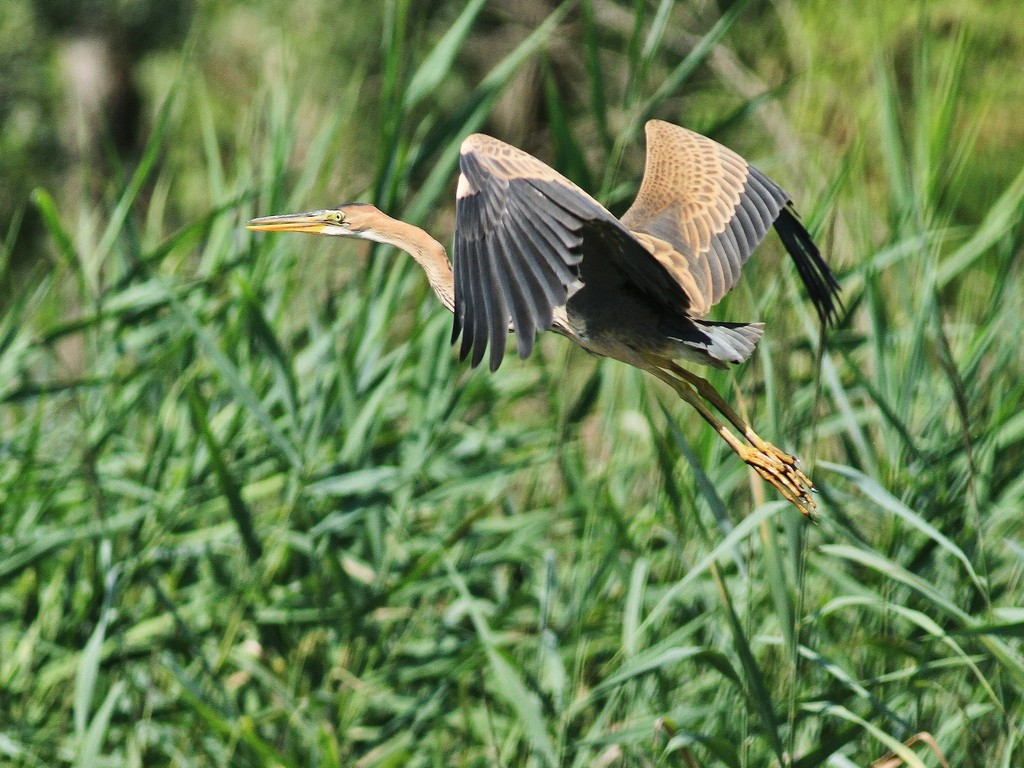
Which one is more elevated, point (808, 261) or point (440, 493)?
point (808, 261)

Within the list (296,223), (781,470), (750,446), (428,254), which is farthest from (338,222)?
(781,470)

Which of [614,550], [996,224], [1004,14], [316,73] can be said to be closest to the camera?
[614,550]

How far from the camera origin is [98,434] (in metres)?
3.72

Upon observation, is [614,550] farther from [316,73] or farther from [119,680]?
[316,73]

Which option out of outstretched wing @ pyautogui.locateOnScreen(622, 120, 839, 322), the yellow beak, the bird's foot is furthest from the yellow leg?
the yellow beak

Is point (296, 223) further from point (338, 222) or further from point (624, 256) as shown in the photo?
point (624, 256)

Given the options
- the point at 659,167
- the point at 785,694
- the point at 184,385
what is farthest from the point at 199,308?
the point at 785,694

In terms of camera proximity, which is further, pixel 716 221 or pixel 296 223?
pixel 296 223

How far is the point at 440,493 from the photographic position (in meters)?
3.71

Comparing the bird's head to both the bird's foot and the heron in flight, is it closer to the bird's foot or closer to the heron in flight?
the heron in flight

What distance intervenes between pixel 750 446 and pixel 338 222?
113 centimetres

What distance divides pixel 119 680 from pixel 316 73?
6134mm

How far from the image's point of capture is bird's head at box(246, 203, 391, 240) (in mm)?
3205

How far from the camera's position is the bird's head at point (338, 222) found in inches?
126
